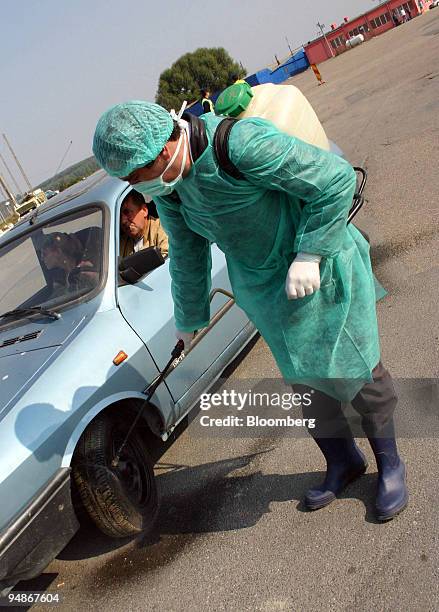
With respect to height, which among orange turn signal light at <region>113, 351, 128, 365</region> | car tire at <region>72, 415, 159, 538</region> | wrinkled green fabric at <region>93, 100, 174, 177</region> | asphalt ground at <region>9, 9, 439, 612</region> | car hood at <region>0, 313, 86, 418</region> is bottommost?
asphalt ground at <region>9, 9, 439, 612</region>

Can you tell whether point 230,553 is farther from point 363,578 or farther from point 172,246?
point 172,246

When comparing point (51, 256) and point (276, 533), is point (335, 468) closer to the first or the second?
point (276, 533)

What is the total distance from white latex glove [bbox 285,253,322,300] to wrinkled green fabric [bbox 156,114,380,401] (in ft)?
0.11

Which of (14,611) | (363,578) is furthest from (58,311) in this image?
(363,578)

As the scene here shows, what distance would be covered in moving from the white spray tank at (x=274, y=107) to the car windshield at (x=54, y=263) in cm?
125

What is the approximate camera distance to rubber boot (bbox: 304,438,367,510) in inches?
112

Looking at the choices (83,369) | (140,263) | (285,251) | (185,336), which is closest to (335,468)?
(185,336)

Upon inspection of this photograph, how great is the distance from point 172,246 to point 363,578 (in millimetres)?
1614

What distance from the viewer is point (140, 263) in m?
3.32

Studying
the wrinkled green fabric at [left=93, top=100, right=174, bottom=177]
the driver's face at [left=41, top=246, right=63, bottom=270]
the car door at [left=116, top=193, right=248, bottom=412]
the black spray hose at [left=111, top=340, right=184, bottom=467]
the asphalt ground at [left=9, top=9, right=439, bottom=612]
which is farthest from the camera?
the driver's face at [left=41, top=246, right=63, bottom=270]

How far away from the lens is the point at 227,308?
4031 millimetres

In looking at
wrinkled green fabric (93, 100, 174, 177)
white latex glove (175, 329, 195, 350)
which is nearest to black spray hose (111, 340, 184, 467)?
white latex glove (175, 329, 195, 350)

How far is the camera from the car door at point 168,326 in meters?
3.40

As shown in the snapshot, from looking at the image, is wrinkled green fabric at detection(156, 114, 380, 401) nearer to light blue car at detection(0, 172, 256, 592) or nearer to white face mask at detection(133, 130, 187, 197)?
white face mask at detection(133, 130, 187, 197)
